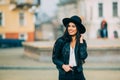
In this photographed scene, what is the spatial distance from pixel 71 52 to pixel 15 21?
29.6 metres

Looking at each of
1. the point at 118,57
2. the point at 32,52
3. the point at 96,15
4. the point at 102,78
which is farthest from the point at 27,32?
the point at 102,78

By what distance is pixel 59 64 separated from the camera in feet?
15.5

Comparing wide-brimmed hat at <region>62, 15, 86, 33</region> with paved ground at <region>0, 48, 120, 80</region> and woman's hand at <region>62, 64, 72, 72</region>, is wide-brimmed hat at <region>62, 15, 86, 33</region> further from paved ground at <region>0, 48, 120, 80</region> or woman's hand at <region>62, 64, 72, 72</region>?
paved ground at <region>0, 48, 120, 80</region>

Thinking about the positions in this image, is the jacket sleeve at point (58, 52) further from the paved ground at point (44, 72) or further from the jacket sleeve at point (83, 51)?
the paved ground at point (44, 72)

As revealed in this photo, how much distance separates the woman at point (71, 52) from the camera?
4.68m

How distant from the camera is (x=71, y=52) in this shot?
15.4 feet

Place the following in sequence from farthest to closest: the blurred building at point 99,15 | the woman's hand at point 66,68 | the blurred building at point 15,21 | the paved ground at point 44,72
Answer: the blurred building at point 99,15 < the blurred building at point 15,21 < the paved ground at point 44,72 < the woman's hand at point 66,68

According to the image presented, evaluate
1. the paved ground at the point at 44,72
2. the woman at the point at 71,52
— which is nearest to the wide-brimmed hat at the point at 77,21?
the woman at the point at 71,52

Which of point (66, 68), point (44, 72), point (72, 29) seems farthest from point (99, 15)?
point (66, 68)

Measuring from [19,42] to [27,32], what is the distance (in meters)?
3.90

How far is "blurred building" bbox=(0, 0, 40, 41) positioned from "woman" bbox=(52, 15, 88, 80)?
2912 centimetres

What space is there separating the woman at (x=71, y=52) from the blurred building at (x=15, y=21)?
95.5 feet

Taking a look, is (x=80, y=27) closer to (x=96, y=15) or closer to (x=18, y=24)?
(x=18, y=24)

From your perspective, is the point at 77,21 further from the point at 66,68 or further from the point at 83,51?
the point at 66,68
